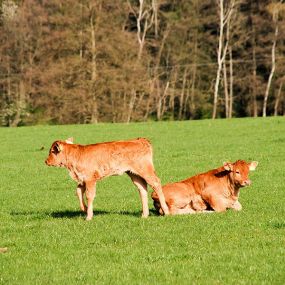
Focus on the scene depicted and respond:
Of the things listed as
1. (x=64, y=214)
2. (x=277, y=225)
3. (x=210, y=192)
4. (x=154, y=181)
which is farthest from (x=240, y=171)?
(x=64, y=214)

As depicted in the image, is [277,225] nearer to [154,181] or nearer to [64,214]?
[154,181]

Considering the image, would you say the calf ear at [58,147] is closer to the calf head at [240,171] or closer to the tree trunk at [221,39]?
the calf head at [240,171]

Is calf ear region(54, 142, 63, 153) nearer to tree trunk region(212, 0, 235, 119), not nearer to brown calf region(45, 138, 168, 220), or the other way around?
brown calf region(45, 138, 168, 220)

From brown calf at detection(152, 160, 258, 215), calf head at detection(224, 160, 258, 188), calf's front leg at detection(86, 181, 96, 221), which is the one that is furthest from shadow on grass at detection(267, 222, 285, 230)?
calf's front leg at detection(86, 181, 96, 221)

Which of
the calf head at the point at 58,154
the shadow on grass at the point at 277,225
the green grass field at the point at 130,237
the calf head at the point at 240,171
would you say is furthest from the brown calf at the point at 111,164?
the shadow on grass at the point at 277,225

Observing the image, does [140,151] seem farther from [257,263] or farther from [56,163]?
[257,263]

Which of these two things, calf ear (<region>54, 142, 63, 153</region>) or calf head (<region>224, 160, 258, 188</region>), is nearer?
calf head (<region>224, 160, 258, 188</region>)

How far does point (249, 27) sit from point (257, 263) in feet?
219

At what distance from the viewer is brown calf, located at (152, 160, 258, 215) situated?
47.3 feet

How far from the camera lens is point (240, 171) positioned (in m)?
14.3

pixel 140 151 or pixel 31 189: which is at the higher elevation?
pixel 140 151

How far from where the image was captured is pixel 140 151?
14.0 metres

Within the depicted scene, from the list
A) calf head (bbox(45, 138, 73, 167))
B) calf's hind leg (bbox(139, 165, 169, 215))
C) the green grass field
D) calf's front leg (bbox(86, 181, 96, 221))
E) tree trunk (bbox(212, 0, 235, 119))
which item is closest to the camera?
the green grass field

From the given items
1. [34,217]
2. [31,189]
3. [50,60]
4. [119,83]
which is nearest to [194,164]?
[31,189]
